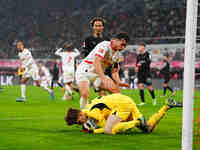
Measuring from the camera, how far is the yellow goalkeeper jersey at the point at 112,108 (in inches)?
229

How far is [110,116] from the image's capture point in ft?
18.9

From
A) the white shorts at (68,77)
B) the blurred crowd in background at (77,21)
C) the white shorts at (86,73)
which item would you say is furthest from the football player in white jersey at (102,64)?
the blurred crowd in background at (77,21)

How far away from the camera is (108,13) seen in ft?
120

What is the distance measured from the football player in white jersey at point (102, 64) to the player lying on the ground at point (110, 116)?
2.86 feet

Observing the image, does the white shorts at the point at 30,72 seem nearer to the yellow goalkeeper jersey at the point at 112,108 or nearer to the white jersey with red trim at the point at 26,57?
the white jersey with red trim at the point at 26,57

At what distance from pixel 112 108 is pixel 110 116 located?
15 centimetres

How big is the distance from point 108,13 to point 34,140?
3176 centimetres

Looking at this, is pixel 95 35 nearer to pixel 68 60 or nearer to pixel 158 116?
pixel 158 116

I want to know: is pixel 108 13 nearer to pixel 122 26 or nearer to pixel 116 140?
pixel 122 26

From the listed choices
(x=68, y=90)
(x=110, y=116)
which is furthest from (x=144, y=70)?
(x=110, y=116)

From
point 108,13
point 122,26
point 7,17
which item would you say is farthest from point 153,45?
point 7,17

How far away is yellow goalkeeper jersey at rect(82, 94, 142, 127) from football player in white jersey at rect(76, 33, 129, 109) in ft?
2.81

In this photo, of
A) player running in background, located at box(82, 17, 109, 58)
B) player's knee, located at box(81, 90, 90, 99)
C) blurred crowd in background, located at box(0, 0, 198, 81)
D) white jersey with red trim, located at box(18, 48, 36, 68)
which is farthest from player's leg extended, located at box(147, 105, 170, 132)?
blurred crowd in background, located at box(0, 0, 198, 81)

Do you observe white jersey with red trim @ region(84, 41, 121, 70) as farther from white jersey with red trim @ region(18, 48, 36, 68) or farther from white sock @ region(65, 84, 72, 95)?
white sock @ region(65, 84, 72, 95)
